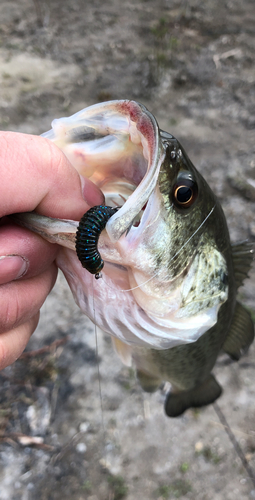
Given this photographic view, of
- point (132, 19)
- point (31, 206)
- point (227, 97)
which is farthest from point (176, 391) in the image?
point (132, 19)

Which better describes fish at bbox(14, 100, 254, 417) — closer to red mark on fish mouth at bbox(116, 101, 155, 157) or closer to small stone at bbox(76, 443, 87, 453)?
red mark on fish mouth at bbox(116, 101, 155, 157)

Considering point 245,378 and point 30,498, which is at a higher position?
point 245,378

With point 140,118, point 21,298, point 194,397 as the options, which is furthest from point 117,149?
point 194,397

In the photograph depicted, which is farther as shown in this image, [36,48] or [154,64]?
[36,48]

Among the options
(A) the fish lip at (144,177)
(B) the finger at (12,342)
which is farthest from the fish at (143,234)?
(B) the finger at (12,342)

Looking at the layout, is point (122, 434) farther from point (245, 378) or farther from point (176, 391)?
point (245, 378)

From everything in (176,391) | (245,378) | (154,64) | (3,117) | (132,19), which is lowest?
(245,378)

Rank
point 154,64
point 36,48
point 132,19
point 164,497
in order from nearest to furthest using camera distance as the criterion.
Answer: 1. point 164,497
2. point 154,64
3. point 36,48
4. point 132,19

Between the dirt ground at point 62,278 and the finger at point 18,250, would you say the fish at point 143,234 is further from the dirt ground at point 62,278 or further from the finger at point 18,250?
the dirt ground at point 62,278
